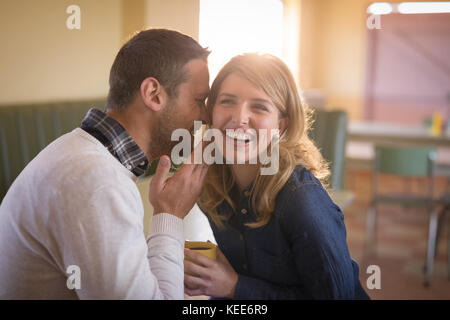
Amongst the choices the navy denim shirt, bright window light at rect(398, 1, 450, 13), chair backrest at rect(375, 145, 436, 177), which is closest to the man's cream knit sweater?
the navy denim shirt

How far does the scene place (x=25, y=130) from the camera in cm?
246

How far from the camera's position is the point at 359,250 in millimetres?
3680

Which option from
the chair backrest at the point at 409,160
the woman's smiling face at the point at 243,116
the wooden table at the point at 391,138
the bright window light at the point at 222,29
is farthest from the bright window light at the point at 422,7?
the woman's smiling face at the point at 243,116

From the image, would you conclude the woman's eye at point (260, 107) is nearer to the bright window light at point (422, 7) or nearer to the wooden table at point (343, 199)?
the wooden table at point (343, 199)

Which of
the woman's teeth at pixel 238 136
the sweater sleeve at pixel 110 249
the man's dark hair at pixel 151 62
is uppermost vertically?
the man's dark hair at pixel 151 62

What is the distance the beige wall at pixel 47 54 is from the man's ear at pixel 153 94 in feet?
3.81

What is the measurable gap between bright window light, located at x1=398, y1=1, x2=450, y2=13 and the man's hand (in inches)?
257

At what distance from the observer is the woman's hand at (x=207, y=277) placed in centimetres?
100

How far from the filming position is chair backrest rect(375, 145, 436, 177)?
129 inches

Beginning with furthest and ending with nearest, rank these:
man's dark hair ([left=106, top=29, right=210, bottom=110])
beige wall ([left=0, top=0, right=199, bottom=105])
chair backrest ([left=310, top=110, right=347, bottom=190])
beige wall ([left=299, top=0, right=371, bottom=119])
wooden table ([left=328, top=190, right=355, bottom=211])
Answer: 1. beige wall ([left=299, top=0, right=371, bottom=119])
2. chair backrest ([left=310, top=110, right=347, bottom=190])
3. beige wall ([left=0, top=0, right=199, bottom=105])
4. wooden table ([left=328, top=190, right=355, bottom=211])
5. man's dark hair ([left=106, top=29, right=210, bottom=110])

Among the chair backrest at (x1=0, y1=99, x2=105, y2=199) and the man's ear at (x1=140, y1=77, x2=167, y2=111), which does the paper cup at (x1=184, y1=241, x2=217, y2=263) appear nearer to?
the man's ear at (x1=140, y1=77, x2=167, y2=111)

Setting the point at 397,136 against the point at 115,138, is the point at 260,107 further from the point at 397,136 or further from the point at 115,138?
the point at 397,136

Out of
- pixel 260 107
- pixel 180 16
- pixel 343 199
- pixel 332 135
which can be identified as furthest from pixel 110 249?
pixel 332 135

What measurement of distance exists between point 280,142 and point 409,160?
235 cm
